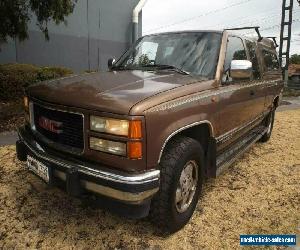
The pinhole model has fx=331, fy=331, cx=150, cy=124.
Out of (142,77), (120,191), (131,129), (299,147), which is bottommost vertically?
(299,147)

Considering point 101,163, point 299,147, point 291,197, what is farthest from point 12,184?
point 299,147

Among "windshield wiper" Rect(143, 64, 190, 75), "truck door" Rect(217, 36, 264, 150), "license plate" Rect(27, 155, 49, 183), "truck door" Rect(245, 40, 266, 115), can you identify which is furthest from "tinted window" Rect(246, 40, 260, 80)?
"license plate" Rect(27, 155, 49, 183)

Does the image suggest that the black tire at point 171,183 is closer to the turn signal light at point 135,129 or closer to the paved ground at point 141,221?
the paved ground at point 141,221

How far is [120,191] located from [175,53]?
2.06 metres

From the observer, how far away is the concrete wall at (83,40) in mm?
13266

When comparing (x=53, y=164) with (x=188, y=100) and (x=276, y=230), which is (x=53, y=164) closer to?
(x=188, y=100)

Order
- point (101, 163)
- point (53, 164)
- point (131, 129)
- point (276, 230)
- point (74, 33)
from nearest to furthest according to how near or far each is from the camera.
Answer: point (131, 129), point (101, 163), point (53, 164), point (276, 230), point (74, 33)

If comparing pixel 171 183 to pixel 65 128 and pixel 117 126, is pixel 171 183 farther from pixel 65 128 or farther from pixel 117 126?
pixel 65 128

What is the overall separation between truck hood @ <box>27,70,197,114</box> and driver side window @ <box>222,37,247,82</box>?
0.62 m

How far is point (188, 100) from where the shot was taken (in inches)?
123

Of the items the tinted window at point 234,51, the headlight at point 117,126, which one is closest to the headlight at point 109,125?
the headlight at point 117,126

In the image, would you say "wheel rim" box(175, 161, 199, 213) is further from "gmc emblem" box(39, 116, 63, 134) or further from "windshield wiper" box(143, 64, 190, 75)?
"gmc emblem" box(39, 116, 63, 134)

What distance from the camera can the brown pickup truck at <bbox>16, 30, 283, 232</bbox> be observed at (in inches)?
105

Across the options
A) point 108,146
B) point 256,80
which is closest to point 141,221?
point 108,146
